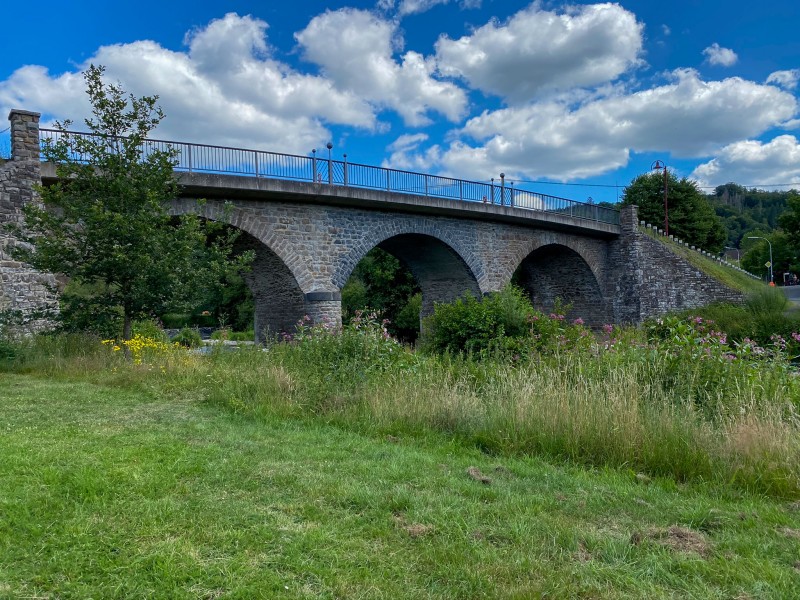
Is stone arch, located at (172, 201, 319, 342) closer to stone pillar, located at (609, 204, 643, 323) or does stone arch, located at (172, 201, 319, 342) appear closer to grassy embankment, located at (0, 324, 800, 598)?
grassy embankment, located at (0, 324, 800, 598)

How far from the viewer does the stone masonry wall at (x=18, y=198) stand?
12.6 m

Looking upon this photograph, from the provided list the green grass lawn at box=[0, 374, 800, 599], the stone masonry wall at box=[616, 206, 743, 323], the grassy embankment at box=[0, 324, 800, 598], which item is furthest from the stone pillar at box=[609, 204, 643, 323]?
the green grass lawn at box=[0, 374, 800, 599]

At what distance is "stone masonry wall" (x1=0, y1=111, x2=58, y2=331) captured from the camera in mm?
12570

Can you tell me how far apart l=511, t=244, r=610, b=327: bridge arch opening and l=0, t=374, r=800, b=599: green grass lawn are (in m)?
27.5

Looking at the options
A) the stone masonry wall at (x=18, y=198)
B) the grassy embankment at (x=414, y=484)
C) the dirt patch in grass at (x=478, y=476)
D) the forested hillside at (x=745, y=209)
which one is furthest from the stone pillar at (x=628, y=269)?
the forested hillside at (x=745, y=209)

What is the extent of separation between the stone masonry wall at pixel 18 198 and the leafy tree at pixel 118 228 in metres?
2.47

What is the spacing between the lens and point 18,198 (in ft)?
41.8

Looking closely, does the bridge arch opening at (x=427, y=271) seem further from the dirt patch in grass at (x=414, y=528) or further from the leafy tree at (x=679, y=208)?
the leafy tree at (x=679, y=208)

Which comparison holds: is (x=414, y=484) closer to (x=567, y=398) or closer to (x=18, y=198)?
(x=567, y=398)

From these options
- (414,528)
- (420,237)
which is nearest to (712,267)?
(420,237)

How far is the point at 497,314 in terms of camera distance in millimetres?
12062

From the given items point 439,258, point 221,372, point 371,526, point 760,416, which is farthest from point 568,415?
point 439,258

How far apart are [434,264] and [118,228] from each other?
16034mm

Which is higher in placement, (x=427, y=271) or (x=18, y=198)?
(x=18, y=198)
